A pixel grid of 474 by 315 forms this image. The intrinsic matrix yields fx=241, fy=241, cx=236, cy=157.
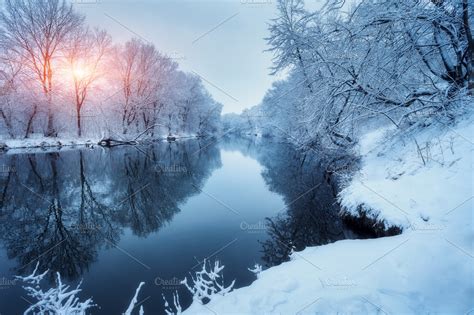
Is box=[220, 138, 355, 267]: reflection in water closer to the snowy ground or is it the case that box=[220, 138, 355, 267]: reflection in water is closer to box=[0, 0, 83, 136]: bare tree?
the snowy ground

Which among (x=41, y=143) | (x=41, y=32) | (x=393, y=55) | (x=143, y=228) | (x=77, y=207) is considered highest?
(x=41, y=32)

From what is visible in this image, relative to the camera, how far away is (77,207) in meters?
7.64

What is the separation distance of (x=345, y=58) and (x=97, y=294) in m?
7.42

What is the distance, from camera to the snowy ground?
248 cm

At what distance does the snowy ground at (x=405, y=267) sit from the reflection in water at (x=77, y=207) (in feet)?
12.4

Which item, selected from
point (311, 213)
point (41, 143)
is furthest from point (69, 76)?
point (311, 213)

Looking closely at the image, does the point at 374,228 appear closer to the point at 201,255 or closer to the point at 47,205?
the point at 201,255

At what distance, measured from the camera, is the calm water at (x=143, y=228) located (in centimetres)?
432

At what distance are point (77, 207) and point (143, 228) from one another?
2.80 metres

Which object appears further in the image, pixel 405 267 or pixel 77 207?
pixel 77 207

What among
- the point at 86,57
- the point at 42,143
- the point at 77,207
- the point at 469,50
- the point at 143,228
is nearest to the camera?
the point at 469,50

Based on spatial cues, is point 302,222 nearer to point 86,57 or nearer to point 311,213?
point 311,213

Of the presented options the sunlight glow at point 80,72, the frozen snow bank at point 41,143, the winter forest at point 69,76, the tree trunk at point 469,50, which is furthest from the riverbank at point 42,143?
the tree trunk at point 469,50

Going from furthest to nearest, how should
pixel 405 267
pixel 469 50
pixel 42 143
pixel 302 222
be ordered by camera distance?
pixel 42 143 → pixel 302 222 → pixel 469 50 → pixel 405 267
